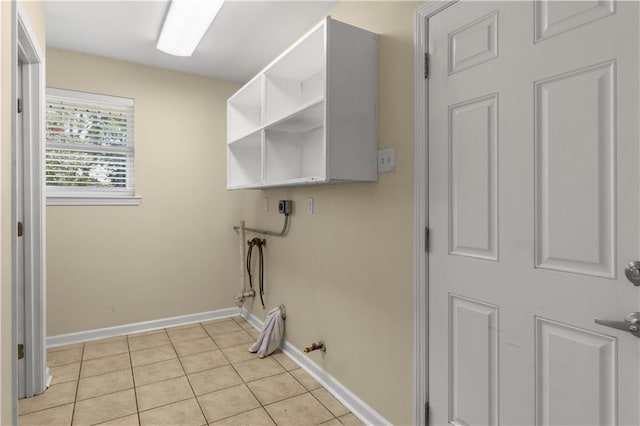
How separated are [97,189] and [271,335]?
2.15m

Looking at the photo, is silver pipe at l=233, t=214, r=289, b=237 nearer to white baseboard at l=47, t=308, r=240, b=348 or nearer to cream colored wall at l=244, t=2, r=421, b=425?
cream colored wall at l=244, t=2, r=421, b=425

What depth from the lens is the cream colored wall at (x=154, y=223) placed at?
3.16 m

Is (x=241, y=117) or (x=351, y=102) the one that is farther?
(x=241, y=117)

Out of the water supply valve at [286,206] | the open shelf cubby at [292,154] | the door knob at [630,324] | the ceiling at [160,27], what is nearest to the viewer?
the door knob at [630,324]

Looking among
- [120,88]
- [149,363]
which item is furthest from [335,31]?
[149,363]

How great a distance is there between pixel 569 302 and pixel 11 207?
2420 mm

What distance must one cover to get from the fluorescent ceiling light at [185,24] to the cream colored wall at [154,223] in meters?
0.81

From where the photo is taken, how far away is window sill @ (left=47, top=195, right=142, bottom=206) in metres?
3.09

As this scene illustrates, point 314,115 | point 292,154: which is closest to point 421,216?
point 314,115

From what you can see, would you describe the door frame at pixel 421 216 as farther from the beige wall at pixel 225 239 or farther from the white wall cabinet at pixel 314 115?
the white wall cabinet at pixel 314 115

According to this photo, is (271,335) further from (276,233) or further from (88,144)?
(88,144)

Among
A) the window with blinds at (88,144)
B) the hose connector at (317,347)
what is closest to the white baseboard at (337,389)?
the hose connector at (317,347)

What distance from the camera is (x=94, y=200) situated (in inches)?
127

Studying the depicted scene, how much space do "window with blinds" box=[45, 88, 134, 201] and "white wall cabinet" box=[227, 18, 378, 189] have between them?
113 cm
